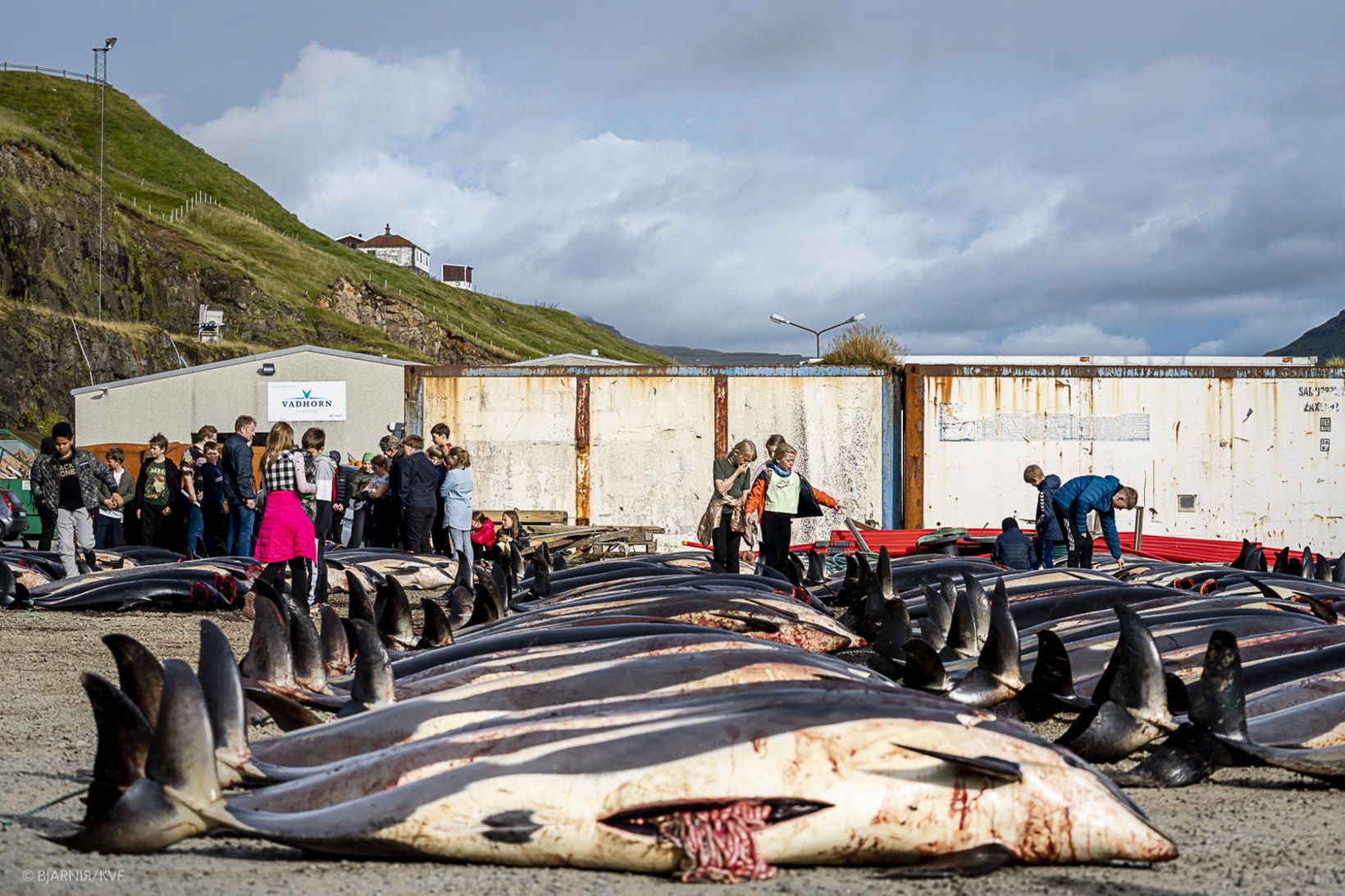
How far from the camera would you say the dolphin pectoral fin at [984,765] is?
4.03 metres

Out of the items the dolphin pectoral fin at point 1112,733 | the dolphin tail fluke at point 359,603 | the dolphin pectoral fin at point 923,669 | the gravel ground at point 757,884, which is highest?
the dolphin tail fluke at point 359,603

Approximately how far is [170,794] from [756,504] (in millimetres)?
9307

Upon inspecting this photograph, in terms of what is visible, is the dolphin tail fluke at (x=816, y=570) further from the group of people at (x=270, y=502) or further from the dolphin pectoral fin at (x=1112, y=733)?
the dolphin pectoral fin at (x=1112, y=733)

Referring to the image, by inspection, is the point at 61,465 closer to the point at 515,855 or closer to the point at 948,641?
the point at 948,641

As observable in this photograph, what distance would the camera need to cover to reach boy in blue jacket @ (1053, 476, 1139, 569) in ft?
44.3

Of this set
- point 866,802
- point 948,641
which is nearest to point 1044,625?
point 948,641

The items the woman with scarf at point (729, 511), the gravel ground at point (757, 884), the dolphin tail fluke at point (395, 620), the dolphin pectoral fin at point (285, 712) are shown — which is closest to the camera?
the gravel ground at point (757, 884)

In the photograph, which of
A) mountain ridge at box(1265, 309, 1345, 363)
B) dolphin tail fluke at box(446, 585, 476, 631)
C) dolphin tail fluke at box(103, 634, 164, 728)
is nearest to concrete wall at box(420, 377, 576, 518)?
dolphin tail fluke at box(446, 585, 476, 631)

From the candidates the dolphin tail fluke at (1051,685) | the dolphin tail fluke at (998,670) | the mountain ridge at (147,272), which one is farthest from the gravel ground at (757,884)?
the mountain ridge at (147,272)

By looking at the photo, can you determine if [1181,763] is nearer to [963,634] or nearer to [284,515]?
[963,634]

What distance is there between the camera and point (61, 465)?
1379 centimetres

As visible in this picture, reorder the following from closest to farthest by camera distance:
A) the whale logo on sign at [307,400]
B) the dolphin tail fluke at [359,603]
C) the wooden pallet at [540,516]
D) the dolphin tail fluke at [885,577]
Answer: the dolphin tail fluke at [359,603] → the dolphin tail fluke at [885,577] → the wooden pallet at [540,516] → the whale logo on sign at [307,400]

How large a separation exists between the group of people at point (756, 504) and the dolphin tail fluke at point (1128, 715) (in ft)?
23.8

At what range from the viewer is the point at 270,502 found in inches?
441
